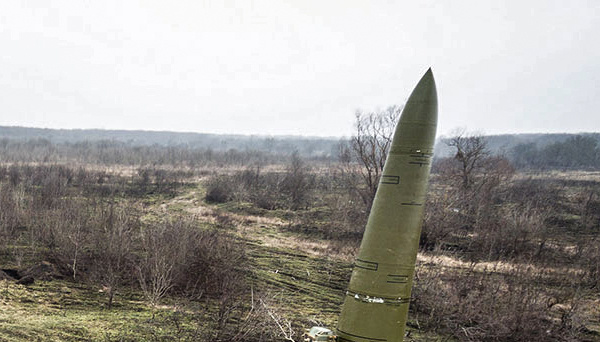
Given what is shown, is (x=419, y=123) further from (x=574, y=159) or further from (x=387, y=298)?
(x=574, y=159)

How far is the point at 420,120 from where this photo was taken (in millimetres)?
6543

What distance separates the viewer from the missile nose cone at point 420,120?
6.52 meters

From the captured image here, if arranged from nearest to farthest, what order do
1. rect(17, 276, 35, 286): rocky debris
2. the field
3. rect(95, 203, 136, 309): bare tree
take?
the field < rect(17, 276, 35, 286): rocky debris < rect(95, 203, 136, 309): bare tree

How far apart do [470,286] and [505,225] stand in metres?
9.87

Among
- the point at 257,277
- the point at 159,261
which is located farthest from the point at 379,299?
the point at 257,277

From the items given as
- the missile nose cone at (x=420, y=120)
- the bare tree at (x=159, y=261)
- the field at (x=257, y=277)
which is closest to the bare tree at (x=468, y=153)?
the field at (x=257, y=277)

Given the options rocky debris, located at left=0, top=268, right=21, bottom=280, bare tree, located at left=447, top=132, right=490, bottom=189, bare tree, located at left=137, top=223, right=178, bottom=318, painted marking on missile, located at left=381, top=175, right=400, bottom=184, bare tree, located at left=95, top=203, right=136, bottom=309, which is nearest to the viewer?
painted marking on missile, located at left=381, top=175, right=400, bottom=184

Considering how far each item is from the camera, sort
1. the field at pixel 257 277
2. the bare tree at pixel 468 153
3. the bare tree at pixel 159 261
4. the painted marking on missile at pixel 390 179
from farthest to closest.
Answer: the bare tree at pixel 468 153 < the bare tree at pixel 159 261 < the field at pixel 257 277 < the painted marking on missile at pixel 390 179

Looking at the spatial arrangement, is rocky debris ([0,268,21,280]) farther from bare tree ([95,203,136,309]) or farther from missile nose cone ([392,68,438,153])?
missile nose cone ([392,68,438,153])

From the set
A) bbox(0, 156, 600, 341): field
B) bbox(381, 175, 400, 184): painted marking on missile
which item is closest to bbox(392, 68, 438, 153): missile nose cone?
bbox(381, 175, 400, 184): painted marking on missile

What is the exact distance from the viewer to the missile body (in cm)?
632

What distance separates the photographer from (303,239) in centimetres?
2488

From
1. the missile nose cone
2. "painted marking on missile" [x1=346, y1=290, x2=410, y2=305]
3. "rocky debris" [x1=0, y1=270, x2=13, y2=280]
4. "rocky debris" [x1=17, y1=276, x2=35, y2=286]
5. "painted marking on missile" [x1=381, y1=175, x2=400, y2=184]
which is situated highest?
the missile nose cone

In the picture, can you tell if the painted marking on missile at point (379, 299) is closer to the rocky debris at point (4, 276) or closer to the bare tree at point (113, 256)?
the bare tree at point (113, 256)
